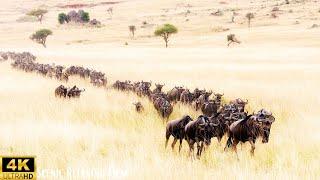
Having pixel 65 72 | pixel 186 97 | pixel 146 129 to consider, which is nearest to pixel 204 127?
pixel 146 129

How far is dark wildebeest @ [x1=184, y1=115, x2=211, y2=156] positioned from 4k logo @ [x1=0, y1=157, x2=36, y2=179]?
3093 millimetres

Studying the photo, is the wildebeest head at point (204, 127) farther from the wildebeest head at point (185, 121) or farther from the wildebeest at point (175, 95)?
the wildebeest at point (175, 95)

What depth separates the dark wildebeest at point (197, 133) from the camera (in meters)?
9.74

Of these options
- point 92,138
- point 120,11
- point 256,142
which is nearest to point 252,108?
point 256,142

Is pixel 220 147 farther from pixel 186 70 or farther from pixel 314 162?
pixel 186 70

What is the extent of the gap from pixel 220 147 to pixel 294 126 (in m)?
2.64

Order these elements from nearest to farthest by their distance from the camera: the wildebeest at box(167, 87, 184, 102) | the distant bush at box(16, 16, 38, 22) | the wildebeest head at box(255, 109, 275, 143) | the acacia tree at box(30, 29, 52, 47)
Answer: the wildebeest head at box(255, 109, 275, 143) < the wildebeest at box(167, 87, 184, 102) < the acacia tree at box(30, 29, 52, 47) < the distant bush at box(16, 16, 38, 22)

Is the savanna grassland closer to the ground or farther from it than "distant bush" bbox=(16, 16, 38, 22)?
closer to the ground

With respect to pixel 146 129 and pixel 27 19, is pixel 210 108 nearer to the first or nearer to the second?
pixel 146 129

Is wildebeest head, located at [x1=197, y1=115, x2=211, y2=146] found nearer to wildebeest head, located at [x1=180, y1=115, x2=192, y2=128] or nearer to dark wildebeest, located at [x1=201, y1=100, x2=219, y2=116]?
wildebeest head, located at [x1=180, y1=115, x2=192, y2=128]

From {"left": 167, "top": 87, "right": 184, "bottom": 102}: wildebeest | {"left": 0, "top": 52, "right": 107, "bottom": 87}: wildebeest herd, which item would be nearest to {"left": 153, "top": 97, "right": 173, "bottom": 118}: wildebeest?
{"left": 167, "top": 87, "right": 184, "bottom": 102}: wildebeest

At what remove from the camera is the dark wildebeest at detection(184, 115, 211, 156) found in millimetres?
9742

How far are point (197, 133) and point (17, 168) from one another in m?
3.52

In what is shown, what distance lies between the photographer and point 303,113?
1442 cm
